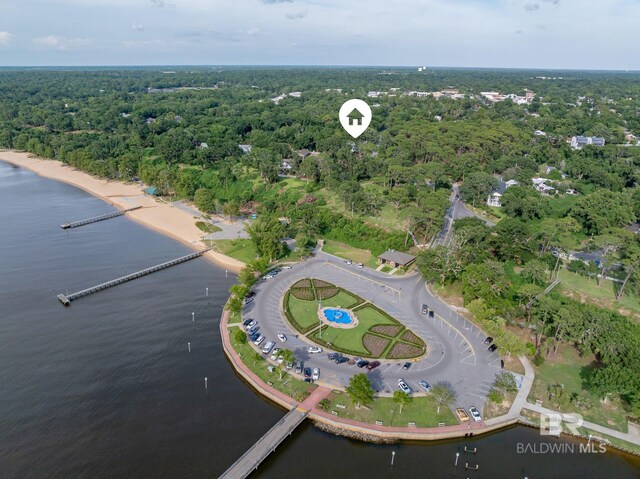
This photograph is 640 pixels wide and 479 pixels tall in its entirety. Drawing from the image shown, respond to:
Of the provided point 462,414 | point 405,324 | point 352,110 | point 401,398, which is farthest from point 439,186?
point 401,398

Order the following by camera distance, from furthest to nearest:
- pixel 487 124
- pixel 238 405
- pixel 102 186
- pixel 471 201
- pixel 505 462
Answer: pixel 487 124 < pixel 102 186 < pixel 471 201 < pixel 238 405 < pixel 505 462

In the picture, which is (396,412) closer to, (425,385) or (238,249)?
(425,385)

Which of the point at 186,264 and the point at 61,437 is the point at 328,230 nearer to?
the point at 186,264

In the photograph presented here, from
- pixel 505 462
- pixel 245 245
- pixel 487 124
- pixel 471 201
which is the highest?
pixel 487 124

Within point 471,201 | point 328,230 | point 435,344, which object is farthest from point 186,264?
point 471,201

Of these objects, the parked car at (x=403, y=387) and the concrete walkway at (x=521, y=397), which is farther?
the parked car at (x=403, y=387)

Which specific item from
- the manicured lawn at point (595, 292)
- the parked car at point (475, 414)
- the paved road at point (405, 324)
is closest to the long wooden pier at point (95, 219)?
the paved road at point (405, 324)

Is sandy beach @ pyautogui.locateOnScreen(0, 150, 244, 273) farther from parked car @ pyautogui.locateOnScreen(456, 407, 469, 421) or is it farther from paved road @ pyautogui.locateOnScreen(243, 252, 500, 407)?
parked car @ pyautogui.locateOnScreen(456, 407, 469, 421)

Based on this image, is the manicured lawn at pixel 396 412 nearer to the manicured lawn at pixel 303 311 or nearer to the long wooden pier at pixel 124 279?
the manicured lawn at pixel 303 311
